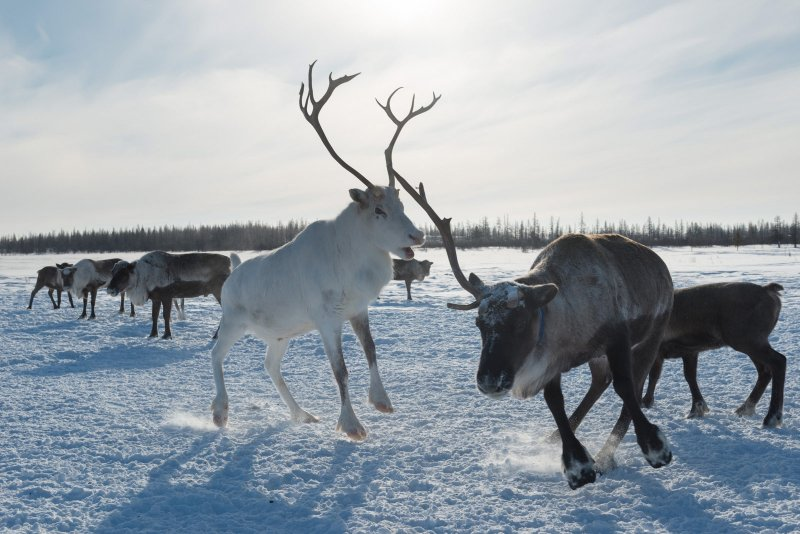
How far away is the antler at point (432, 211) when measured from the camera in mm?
4150

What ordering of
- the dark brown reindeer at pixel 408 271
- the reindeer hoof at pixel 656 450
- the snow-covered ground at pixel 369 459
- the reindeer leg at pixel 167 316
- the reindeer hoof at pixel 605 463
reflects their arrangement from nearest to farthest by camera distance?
the snow-covered ground at pixel 369 459 < the reindeer hoof at pixel 656 450 < the reindeer hoof at pixel 605 463 < the reindeer leg at pixel 167 316 < the dark brown reindeer at pixel 408 271

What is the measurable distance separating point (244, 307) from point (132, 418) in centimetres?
140

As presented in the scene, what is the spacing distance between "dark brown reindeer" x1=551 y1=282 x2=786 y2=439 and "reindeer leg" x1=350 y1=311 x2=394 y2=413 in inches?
68.8

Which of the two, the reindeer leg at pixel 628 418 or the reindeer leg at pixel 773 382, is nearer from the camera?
the reindeer leg at pixel 628 418

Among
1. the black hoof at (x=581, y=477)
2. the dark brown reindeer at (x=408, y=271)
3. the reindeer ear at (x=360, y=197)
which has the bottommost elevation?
the black hoof at (x=581, y=477)

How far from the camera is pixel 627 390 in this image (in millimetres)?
4035

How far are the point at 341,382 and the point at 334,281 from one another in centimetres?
86

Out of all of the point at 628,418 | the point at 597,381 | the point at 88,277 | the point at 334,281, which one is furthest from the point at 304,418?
the point at 88,277

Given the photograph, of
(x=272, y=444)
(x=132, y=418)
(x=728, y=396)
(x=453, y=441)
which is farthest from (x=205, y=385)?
(x=728, y=396)

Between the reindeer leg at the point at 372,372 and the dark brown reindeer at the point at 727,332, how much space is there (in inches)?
68.8

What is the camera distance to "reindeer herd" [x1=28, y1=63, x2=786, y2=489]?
379 cm

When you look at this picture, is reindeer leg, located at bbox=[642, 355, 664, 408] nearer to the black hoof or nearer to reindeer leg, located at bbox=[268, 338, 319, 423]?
the black hoof

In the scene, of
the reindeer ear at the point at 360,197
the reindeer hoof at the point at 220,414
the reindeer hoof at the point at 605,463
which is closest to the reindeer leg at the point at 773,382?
the reindeer hoof at the point at 605,463

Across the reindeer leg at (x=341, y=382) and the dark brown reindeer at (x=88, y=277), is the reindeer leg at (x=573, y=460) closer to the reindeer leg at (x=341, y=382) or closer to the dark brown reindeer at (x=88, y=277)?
the reindeer leg at (x=341, y=382)
